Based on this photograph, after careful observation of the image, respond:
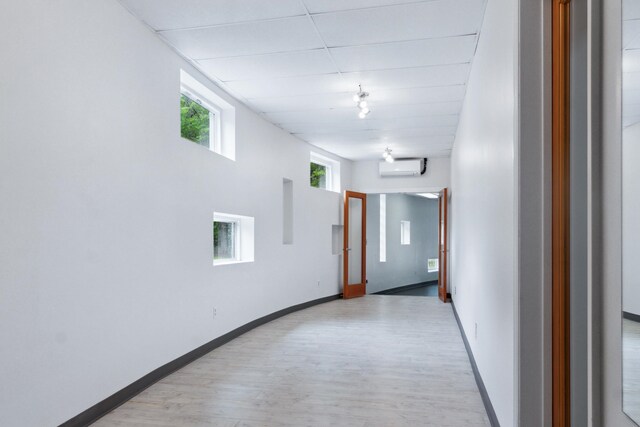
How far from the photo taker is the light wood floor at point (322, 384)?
9.63 ft

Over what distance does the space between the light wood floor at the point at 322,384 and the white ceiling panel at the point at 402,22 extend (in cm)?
261

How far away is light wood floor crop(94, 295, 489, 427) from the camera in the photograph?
9.63 feet

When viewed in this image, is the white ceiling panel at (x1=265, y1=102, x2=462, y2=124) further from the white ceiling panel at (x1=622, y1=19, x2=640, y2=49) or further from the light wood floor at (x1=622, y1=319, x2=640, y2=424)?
the light wood floor at (x1=622, y1=319, x2=640, y2=424)

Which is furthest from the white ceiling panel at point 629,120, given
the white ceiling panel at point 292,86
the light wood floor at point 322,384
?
the white ceiling panel at point 292,86

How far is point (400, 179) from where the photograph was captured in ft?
28.9

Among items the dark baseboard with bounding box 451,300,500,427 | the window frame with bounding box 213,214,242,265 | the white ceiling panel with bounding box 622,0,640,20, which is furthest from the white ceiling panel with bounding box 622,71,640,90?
the window frame with bounding box 213,214,242,265

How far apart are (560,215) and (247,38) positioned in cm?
267

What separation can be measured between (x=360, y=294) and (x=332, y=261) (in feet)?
3.44

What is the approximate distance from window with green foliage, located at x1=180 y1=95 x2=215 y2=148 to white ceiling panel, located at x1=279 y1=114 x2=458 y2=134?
61.7 inches

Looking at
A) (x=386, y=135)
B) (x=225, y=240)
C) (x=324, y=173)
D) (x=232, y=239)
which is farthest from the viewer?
(x=324, y=173)

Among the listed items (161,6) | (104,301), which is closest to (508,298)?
(104,301)

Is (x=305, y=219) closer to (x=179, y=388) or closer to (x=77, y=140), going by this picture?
(x=179, y=388)

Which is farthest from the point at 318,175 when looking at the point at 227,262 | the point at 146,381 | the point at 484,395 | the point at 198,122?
the point at 484,395

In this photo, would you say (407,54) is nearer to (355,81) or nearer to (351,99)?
(355,81)
